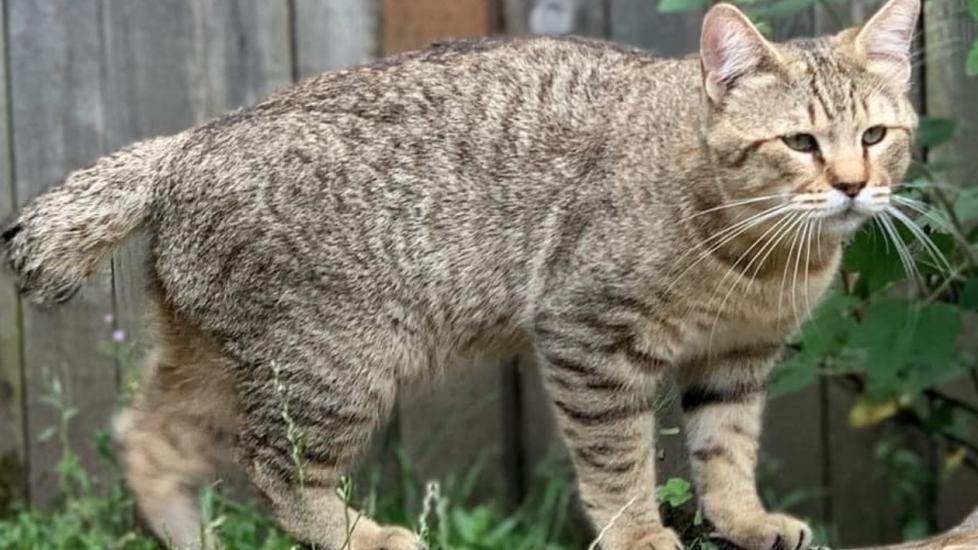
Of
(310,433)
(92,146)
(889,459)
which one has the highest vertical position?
(92,146)

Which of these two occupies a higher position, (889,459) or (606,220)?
(606,220)

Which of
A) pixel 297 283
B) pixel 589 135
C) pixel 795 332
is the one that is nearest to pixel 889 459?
pixel 795 332

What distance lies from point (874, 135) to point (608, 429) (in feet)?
2.50

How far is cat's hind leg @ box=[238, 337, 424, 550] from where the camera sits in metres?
3.45

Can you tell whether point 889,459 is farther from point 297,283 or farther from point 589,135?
point 297,283

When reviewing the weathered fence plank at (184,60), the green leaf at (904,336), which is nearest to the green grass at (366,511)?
the weathered fence plank at (184,60)

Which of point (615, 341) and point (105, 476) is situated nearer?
point (615, 341)

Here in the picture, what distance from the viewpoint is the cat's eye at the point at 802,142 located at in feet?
10.3

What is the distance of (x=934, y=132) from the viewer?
3902 mm

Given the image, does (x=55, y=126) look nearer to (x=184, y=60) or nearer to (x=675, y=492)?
(x=184, y=60)

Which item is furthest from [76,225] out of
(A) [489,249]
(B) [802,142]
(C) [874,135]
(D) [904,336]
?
(D) [904,336]

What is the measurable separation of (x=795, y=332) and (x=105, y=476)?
1.98 metres

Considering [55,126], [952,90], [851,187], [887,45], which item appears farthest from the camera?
[55,126]

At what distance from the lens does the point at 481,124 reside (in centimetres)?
356
